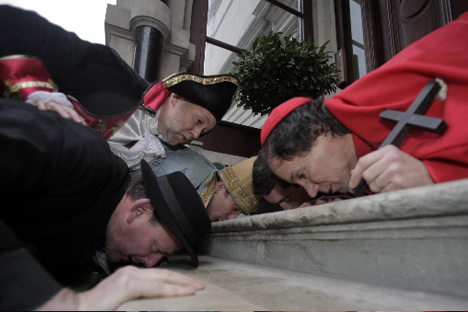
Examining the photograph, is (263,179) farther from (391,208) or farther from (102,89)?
(391,208)

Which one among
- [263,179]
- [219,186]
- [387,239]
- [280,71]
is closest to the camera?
[387,239]

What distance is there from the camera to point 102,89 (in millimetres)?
1094

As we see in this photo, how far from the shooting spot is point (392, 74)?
1.02m

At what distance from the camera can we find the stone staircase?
539 mm

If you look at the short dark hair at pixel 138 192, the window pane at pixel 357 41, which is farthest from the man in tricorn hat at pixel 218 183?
the window pane at pixel 357 41

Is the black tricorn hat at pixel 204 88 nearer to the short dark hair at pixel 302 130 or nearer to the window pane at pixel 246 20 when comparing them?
the short dark hair at pixel 302 130

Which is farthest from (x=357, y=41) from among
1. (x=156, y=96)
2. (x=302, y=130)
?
(x=302, y=130)

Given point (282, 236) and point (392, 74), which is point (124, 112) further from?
point (392, 74)

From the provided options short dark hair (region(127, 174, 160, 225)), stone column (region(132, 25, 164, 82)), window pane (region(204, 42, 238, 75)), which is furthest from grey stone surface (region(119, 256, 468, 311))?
window pane (region(204, 42, 238, 75))

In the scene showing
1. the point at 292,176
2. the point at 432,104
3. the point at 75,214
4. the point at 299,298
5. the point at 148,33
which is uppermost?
the point at 148,33

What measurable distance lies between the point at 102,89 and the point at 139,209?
0.49m

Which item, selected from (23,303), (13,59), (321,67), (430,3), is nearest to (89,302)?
(23,303)

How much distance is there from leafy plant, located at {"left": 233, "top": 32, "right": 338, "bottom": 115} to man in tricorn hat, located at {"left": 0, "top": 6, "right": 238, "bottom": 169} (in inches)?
25.3

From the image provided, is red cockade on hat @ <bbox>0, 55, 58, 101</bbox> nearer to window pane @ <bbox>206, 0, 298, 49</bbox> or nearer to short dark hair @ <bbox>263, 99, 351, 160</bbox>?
short dark hair @ <bbox>263, 99, 351, 160</bbox>
